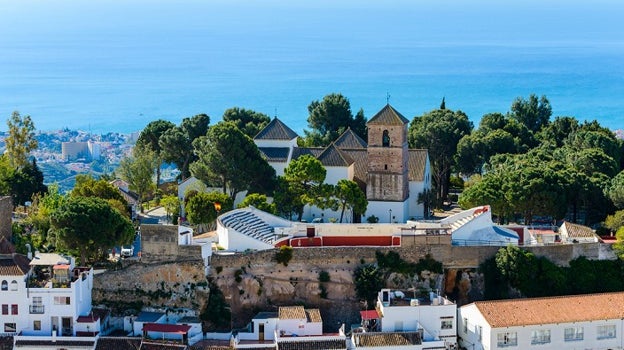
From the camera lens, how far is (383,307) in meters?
35.1

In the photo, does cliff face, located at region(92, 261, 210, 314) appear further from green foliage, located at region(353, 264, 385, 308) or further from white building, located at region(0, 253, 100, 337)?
green foliage, located at region(353, 264, 385, 308)

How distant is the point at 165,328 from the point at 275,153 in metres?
15.8

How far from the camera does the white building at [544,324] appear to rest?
3444cm

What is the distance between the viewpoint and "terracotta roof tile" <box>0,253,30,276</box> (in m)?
34.9

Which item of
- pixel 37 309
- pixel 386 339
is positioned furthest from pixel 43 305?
pixel 386 339

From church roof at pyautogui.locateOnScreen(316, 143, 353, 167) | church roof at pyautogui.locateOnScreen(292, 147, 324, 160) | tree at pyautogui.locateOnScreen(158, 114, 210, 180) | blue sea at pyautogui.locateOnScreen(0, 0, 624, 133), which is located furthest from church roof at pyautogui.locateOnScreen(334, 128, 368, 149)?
blue sea at pyautogui.locateOnScreen(0, 0, 624, 133)

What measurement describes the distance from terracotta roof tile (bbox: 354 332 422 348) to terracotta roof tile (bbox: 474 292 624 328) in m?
2.64

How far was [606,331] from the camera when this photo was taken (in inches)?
1383

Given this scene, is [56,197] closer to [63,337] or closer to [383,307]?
[63,337]

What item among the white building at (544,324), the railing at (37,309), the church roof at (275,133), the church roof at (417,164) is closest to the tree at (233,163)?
the church roof at (275,133)

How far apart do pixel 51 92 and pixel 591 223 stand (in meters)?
111

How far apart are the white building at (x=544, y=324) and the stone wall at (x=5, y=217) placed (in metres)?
18.3

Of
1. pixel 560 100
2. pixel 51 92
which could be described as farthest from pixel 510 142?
pixel 51 92

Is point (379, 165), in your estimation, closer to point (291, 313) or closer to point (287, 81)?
point (291, 313)
